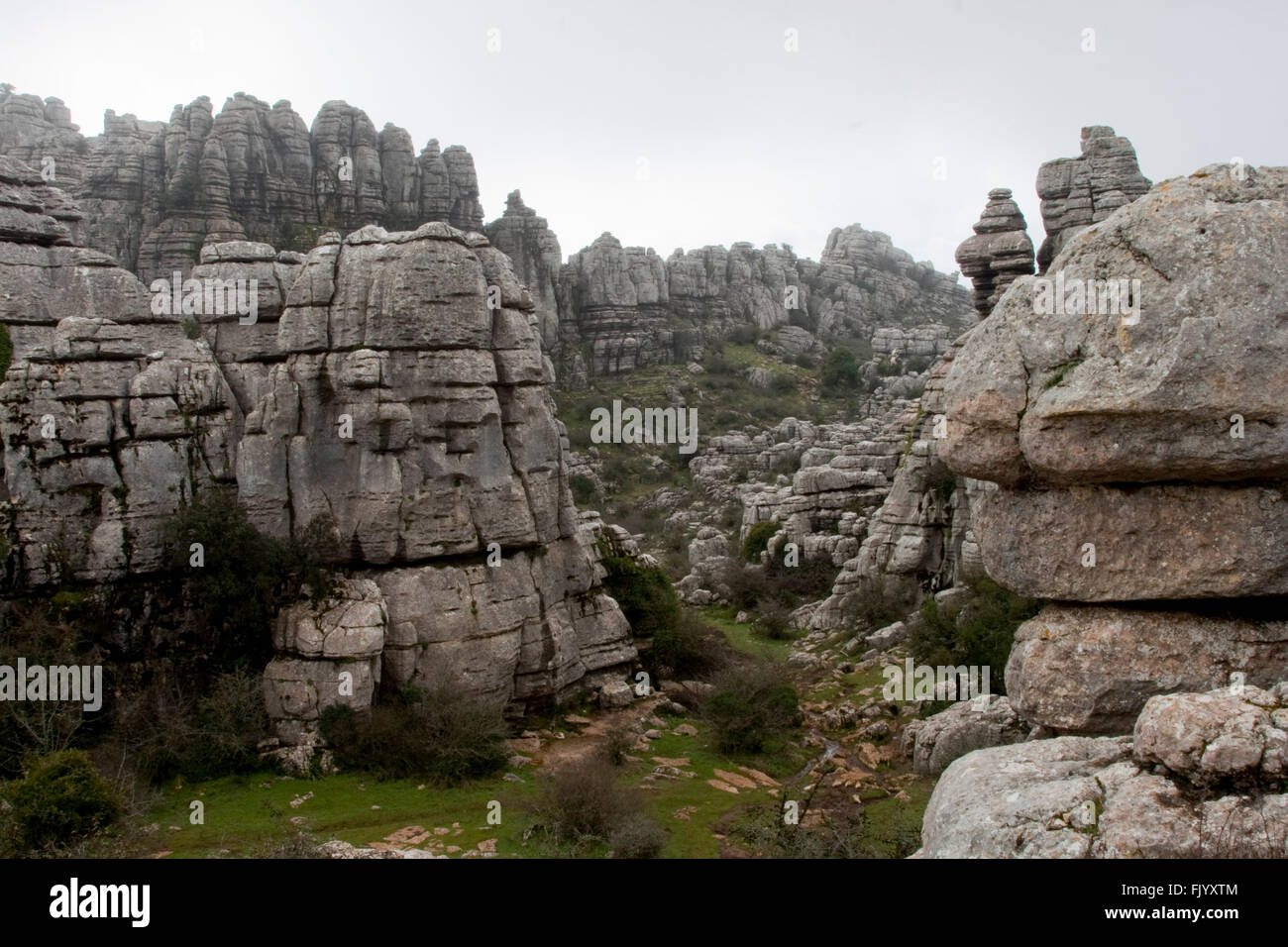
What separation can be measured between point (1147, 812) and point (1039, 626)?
2825 millimetres

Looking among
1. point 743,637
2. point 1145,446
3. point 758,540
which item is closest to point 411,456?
point 743,637

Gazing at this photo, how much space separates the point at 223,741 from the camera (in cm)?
1817

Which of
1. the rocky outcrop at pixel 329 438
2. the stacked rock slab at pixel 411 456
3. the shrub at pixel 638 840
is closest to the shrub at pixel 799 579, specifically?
the rocky outcrop at pixel 329 438

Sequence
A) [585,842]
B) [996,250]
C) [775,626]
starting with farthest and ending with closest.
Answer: [775,626] < [996,250] < [585,842]

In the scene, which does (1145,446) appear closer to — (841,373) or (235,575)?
(235,575)

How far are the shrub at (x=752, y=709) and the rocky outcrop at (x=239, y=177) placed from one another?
4698cm

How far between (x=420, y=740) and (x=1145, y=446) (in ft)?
47.0

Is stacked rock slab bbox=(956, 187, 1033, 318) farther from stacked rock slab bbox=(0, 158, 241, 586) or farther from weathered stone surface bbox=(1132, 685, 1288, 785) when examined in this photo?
weathered stone surface bbox=(1132, 685, 1288, 785)

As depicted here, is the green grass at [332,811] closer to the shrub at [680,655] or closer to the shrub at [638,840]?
the shrub at [638,840]

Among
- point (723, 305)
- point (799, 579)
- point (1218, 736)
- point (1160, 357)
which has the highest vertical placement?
point (723, 305)

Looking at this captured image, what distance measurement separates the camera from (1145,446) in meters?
8.26

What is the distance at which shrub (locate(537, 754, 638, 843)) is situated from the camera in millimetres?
16016

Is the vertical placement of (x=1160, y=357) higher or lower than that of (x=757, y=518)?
higher

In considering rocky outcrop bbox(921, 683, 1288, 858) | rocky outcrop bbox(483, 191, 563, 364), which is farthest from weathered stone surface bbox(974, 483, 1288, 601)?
rocky outcrop bbox(483, 191, 563, 364)
